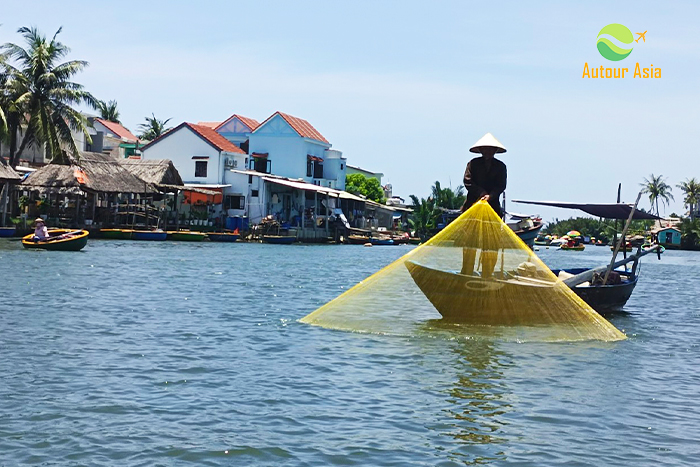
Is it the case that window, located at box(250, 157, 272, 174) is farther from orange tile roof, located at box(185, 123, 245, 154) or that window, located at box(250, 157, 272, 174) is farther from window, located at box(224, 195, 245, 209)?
window, located at box(224, 195, 245, 209)

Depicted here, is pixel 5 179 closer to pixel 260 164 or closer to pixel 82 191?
pixel 82 191

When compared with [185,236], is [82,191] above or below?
above

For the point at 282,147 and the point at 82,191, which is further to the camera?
the point at 282,147

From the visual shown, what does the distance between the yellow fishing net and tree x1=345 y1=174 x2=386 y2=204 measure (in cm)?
6304

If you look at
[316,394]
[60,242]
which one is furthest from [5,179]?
[316,394]

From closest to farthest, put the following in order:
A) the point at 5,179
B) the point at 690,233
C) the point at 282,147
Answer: the point at 5,179, the point at 282,147, the point at 690,233

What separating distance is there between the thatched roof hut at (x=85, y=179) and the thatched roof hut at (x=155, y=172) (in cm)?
156

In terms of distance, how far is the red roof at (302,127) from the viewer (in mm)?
66938

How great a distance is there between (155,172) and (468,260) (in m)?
42.2

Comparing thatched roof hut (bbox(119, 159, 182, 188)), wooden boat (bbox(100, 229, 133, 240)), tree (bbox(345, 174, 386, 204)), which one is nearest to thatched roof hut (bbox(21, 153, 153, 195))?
thatched roof hut (bbox(119, 159, 182, 188))

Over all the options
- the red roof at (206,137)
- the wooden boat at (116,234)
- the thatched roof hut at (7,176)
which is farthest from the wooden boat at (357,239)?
the thatched roof hut at (7,176)

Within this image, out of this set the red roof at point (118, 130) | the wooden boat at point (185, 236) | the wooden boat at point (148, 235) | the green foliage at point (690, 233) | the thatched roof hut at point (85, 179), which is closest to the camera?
the thatched roof hut at point (85, 179)

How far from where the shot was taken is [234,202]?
59.7 metres

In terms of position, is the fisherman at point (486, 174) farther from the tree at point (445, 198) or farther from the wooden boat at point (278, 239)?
the tree at point (445, 198)
